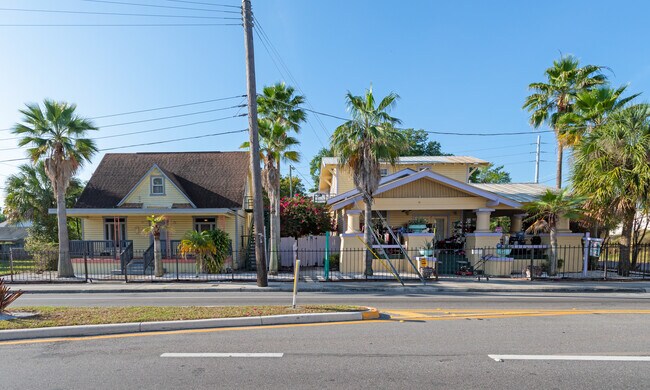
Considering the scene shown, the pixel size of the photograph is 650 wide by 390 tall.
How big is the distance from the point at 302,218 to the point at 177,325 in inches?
544

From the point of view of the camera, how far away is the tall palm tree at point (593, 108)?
46.3 ft

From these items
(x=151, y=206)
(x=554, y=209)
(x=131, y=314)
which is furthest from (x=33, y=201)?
(x=554, y=209)

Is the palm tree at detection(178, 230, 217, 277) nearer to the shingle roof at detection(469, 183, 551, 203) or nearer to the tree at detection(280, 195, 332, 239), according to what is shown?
the tree at detection(280, 195, 332, 239)

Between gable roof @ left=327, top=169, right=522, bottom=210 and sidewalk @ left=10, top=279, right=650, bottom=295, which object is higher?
gable roof @ left=327, top=169, right=522, bottom=210

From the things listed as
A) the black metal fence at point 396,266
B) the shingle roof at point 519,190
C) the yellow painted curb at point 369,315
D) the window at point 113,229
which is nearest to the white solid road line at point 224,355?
the yellow painted curb at point 369,315

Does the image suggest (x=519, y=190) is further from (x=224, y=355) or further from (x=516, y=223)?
(x=224, y=355)

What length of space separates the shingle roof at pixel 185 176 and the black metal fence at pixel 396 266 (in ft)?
11.3

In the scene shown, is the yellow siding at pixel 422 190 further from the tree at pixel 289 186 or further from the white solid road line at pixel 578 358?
the tree at pixel 289 186

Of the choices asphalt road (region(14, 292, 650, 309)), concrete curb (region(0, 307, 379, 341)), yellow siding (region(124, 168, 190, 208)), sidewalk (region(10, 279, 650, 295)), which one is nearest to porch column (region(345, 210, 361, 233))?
sidewalk (region(10, 279, 650, 295))

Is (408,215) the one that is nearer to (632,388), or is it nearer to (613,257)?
(613,257)

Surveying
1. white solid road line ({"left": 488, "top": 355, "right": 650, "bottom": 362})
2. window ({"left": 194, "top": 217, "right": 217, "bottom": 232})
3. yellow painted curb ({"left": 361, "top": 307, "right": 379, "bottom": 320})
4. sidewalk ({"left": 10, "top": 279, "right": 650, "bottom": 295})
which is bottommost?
sidewalk ({"left": 10, "top": 279, "right": 650, "bottom": 295})

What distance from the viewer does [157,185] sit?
18.5m

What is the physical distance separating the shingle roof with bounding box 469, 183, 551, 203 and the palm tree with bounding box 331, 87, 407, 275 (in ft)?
21.5

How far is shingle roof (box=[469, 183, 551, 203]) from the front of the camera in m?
17.0
